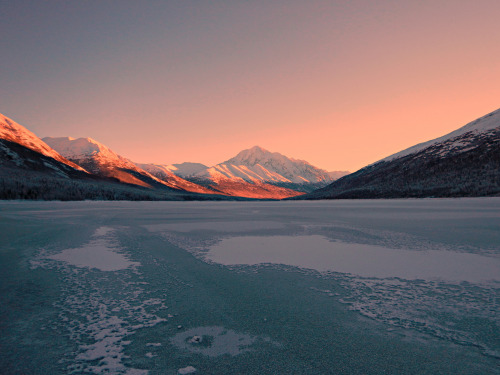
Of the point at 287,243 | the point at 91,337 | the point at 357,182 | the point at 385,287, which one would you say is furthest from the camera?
the point at 357,182

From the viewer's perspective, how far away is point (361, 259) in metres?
8.97

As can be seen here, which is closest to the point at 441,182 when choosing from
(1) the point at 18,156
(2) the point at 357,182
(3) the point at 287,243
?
(2) the point at 357,182

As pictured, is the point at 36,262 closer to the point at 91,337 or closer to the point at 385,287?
the point at 91,337

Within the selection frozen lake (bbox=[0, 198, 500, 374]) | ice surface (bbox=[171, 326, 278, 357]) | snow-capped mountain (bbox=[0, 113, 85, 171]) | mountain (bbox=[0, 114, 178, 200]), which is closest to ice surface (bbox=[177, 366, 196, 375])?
frozen lake (bbox=[0, 198, 500, 374])

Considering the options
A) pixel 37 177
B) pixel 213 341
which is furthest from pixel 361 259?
pixel 37 177

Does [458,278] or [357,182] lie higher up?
[357,182]

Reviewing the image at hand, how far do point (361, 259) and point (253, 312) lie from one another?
5116 millimetres

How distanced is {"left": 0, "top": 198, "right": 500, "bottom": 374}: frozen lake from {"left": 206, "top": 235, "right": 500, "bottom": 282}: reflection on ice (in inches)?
2.3

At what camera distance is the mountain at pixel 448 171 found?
60.9 m

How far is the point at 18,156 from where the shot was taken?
136250 millimetres

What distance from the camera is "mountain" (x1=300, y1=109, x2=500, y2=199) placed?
200 feet

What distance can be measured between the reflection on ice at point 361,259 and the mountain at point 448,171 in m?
58.6

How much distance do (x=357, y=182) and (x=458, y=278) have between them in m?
109

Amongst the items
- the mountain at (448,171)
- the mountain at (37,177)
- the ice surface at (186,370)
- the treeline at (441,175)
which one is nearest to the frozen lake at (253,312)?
the ice surface at (186,370)
